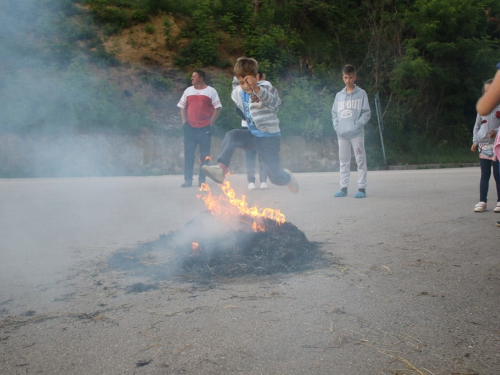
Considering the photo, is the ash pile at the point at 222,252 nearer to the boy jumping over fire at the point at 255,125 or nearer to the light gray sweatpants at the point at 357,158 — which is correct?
the boy jumping over fire at the point at 255,125

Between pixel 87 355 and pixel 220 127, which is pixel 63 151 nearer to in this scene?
pixel 220 127

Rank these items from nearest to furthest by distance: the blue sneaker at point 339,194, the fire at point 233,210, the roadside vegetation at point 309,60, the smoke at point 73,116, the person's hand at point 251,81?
1. the fire at point 233,210
2. the person's hand at point 251,81
3. the blue sneaker at point 339,194
4. the smoke at point 73,116
5. the roadside vegetation at point 309,60

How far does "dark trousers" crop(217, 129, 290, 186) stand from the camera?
6.91 meters

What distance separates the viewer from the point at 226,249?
4648 millimetres

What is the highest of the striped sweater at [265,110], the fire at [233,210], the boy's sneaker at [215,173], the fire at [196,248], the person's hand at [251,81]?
the person's hand at [251,81]

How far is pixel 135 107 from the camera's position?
1819 centimetres

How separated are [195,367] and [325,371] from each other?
63 centimetres

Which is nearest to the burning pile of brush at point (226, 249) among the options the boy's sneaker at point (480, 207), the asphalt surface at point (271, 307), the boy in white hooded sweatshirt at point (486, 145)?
the asphalt surface at point (271, 307)

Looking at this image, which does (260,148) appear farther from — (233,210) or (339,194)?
(339,194)

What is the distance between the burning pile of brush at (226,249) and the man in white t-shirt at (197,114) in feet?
18.5

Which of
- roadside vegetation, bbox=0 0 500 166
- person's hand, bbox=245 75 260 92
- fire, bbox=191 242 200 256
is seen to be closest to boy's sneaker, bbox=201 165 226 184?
person's hand, bbox=245 75 260 92

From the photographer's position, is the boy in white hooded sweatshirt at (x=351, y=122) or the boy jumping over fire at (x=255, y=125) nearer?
the boy jumping over fire at (x=255, y=125)

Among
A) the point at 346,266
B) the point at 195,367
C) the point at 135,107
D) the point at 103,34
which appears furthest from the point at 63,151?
the point at 195,367

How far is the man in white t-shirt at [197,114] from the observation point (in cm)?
1094
